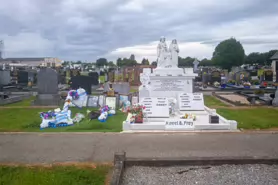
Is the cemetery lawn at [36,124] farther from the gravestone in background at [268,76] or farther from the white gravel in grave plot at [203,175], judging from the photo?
the gravestone in background at [268,76]

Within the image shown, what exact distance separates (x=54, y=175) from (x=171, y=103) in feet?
24.2

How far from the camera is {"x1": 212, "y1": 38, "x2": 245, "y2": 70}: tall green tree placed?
216ft

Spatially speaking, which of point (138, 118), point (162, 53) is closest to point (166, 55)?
point (162, 53)

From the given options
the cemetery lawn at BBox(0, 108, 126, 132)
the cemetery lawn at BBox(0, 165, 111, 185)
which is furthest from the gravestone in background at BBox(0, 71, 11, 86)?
the cemetery lawn at BBox(0, 165, 111, 185)

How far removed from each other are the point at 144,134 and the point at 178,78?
575 cm

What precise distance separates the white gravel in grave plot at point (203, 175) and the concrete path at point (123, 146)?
2.42ft

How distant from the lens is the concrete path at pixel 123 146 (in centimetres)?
628

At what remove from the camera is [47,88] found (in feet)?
49.2

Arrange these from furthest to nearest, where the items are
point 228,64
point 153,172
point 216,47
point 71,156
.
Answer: point 216,47
point 228,64
point 71,156
point 153,172

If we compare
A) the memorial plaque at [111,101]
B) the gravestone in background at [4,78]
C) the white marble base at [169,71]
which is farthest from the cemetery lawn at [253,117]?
the gravestone in background at [4,78]

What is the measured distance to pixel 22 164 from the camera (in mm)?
5789

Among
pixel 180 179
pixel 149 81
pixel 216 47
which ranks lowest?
pixel 180 179

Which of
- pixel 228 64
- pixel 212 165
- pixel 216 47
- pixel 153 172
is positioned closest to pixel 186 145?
pixel 212 165

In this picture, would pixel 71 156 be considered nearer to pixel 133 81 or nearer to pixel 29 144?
pixel 29 144
